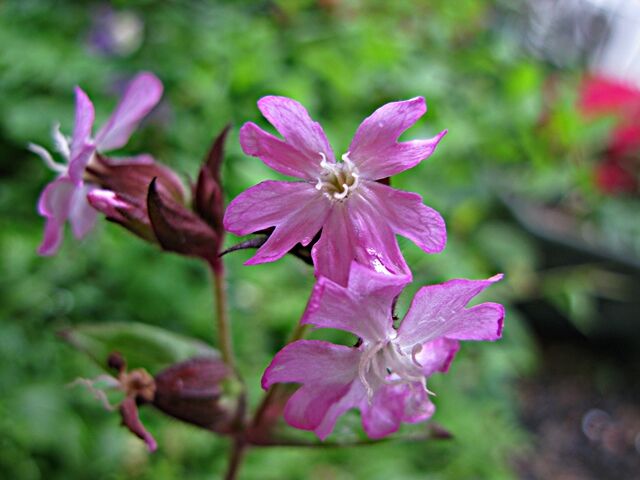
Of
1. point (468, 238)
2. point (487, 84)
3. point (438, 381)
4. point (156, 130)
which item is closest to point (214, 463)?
point (438, 381)

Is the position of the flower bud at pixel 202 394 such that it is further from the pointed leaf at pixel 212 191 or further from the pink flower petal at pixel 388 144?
the pink flower petal at pixel 388 144

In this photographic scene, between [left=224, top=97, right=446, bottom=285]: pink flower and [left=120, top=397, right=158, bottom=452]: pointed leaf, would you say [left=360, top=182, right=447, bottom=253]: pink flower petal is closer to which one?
[left=224, top=97, right=446, bottom=285]: pink flower

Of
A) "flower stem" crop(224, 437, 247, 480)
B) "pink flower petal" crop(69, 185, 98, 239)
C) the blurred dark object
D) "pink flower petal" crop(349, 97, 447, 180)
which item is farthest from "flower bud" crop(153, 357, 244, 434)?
the blurred dark object

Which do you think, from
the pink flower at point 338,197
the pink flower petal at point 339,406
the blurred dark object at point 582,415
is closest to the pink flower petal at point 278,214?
the pink flower at point 338,197

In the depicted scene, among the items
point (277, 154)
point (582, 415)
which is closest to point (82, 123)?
point (277, 154)

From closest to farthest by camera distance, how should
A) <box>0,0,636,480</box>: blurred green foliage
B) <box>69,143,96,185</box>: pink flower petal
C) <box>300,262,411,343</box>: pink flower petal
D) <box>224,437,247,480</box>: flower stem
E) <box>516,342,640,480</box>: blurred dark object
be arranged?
1. <box>300,262,411,343</box>: pink flower petal
2. <box>69,143,96,185</box>: pink flower petal
3. <box>224,437,247,480</box>: flower stem
4. <box>0,0,636,480</box>: blurred green foliage
5. <box>516,342,640,480</box>: blurred dark object

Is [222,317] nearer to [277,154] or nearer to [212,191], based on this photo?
[212,191]
